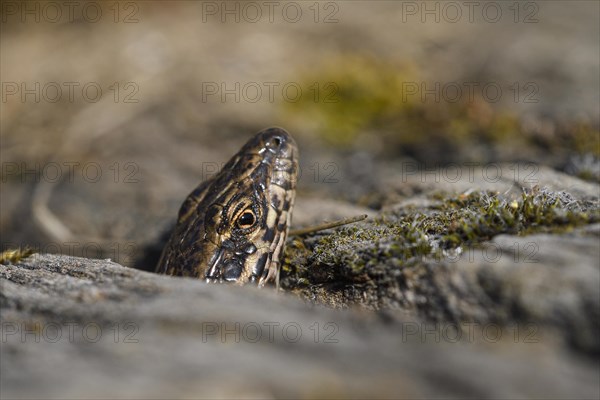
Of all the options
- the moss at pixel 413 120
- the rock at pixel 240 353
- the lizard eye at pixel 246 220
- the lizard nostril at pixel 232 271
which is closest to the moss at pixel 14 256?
the rock at pixel 240 353

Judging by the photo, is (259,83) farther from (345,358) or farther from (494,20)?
(345,358)

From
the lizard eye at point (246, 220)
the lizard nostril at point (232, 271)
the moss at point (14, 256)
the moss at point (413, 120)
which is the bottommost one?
the lizard nostril at point (232, 271)

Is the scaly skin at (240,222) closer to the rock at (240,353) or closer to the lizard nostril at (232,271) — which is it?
the lizard nostril at (232,271)

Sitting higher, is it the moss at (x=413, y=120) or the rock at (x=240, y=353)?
the moss at (x=413, y=120)

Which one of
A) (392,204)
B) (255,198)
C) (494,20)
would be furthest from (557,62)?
(255,198)

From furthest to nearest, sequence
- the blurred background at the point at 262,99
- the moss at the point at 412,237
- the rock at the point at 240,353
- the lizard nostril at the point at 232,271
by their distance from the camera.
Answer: the blurred background at the point at 262,99 → the lizard nostril at the point at 232,271 → the moss at the point at 412,237 → the rock at the point at 240,353

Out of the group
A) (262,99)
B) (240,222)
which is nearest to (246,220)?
(240,222)

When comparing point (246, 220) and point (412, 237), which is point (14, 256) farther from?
point (412, 237)
